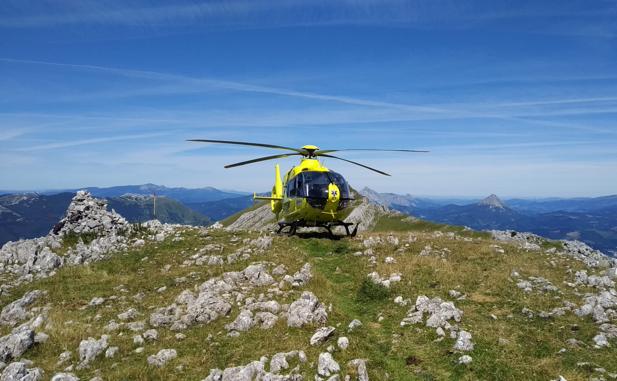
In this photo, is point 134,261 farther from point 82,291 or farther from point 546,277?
point 546,277

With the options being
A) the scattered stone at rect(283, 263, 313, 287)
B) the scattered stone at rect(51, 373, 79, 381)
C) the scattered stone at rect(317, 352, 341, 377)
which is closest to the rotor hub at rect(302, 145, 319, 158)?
the scattered stone at rect(283, 263, 313, 287)

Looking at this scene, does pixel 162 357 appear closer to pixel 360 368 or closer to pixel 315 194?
pixel 360 368

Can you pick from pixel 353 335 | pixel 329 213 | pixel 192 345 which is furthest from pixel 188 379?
pixel 329 213

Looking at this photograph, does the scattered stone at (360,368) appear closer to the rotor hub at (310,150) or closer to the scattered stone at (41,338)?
the scattered stone at (41,338)

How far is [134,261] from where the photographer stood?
24.6m

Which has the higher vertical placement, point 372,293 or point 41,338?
point 372,293

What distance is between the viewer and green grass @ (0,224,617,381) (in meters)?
11.9

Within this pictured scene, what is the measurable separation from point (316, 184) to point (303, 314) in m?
14.6

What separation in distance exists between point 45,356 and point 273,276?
978 cm

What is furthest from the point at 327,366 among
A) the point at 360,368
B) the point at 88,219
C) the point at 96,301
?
the point at 88,219

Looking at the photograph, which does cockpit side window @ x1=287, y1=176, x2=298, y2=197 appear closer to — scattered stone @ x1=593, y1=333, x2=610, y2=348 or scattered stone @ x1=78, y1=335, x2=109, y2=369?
scattered stone @ x1=78, y1=335, x2=109, y2=369

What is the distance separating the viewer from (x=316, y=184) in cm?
2875

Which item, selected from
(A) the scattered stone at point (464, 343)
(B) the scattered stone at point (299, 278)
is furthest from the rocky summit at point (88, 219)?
(A) the scattered stone at point (464, 343)

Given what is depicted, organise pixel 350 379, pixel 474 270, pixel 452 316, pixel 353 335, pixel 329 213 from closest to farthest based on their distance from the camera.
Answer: pixel 350 379
pixel 353 335
pixel 452 316
pixel 474 270
pixel 329 213
